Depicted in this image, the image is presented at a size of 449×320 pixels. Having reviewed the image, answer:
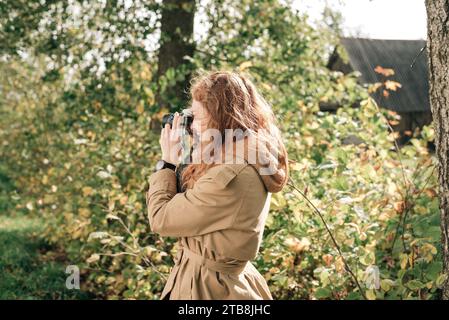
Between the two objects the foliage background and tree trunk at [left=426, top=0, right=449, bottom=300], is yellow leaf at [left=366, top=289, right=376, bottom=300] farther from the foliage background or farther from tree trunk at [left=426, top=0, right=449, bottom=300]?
tree trunk at [left=426, top=0, right=449, bottom=300]

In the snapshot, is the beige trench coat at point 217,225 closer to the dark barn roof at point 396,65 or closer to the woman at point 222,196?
the woman at point 222,196

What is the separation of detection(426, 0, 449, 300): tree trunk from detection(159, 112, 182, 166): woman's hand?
1.16m

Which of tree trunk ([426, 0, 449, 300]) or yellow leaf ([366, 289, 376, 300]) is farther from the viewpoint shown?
yellow leaf ([366, 289, 376, 300])

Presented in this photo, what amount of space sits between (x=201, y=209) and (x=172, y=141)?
36 cm

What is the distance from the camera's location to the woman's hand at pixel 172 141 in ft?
7.65

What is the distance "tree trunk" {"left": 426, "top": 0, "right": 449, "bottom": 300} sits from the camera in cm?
254

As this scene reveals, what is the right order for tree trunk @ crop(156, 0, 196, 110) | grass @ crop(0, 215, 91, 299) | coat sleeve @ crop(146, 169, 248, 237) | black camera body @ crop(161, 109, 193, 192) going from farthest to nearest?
tree trunk @ crop(156, 0, 196, 110)
grass @ crop(0, 215, 91, 299)
black camera body @ crop(161, 109, 193, 192)
coat sleeve @ crop(146, 169, 248, 237)

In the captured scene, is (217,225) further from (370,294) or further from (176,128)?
(370,294)

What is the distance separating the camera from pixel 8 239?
773cm

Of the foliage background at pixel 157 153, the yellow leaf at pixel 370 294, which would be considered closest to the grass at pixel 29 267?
the foliage background at pixel 157 153

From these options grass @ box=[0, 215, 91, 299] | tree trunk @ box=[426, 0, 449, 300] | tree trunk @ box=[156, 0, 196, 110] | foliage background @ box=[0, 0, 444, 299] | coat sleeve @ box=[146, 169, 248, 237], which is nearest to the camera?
coat sleeve @ box=[146, 169, 248, 237]

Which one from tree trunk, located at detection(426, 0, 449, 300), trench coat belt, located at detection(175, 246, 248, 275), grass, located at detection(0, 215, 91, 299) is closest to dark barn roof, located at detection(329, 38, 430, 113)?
grass, located at detection(0, 215, 91, 299)

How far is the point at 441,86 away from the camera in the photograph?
102 inches
